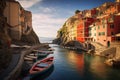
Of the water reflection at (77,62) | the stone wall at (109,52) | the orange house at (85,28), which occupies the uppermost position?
the orange house at (85,28)

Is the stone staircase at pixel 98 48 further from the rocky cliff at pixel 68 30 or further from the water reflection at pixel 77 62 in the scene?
the rocky cliff at pixel 68 30

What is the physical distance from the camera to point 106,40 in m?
67.8

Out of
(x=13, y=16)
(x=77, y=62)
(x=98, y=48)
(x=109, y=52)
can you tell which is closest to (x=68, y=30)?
(x=98, y=48)

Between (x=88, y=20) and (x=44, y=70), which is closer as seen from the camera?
(x=44, y=70)

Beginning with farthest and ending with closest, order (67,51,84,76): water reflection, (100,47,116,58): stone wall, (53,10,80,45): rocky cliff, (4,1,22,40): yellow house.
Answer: (53,10,80,45): rocky cliff < (4,1,22,40): yellow house < (100,47,116,58): stone wall < (67,51,84,76): water reflection

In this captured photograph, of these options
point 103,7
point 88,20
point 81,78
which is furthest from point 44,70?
point 103,7

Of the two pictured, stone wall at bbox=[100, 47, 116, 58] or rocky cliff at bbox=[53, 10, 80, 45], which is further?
rocky cliff at bbox=[53, 10, 80, 45]

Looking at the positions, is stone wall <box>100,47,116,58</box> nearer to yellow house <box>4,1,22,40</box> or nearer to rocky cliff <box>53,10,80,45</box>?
yellow house <box>4,1,22,40</box>

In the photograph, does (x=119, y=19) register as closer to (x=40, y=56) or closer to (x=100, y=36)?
(x=100, y=36)

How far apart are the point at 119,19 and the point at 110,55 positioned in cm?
2115

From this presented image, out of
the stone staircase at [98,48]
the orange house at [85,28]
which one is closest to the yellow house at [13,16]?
the stone staircase at [98,48]

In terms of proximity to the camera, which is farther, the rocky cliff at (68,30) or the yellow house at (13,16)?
the rocky cliff at (68,30)

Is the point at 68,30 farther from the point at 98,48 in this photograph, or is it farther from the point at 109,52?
the point at 109,52

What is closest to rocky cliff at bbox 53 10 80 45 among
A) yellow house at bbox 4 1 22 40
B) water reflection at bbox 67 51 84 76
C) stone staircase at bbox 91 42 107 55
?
stone staircase at bbox 91 42 107 55
